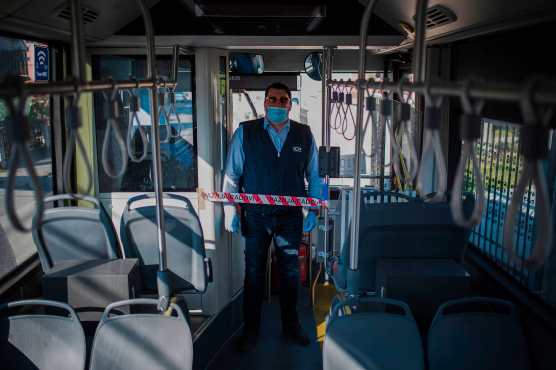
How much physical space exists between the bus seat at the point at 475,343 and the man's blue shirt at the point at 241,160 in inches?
67.9

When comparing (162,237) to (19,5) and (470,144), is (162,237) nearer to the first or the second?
(19,5)

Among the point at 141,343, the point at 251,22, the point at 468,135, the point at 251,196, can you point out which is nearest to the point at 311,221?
the point at 251,196

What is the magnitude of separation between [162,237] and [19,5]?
1248mm

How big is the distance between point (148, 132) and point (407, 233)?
209cm

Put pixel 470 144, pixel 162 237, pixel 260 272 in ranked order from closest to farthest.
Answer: pixel 470 144 → pixel 162 237 → pixel 260 272

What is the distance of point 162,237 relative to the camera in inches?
109

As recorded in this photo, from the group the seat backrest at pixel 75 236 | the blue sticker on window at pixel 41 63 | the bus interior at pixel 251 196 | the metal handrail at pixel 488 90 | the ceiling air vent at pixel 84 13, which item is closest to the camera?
the metal handrail at pixel 488 90

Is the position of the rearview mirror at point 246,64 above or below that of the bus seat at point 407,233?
above

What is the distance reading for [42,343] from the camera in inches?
101

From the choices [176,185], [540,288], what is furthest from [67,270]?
[540,288]

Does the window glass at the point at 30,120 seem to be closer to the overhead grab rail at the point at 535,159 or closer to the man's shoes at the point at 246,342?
the man's shoes at the point at 246,342

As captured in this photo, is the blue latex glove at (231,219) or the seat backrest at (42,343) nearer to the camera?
the seat backrest at (42,343)

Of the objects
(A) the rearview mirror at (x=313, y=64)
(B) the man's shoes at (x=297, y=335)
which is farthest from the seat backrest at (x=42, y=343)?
(A) the rearview mirror at (x=313, y=64)

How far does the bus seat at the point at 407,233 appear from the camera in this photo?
3549mm
